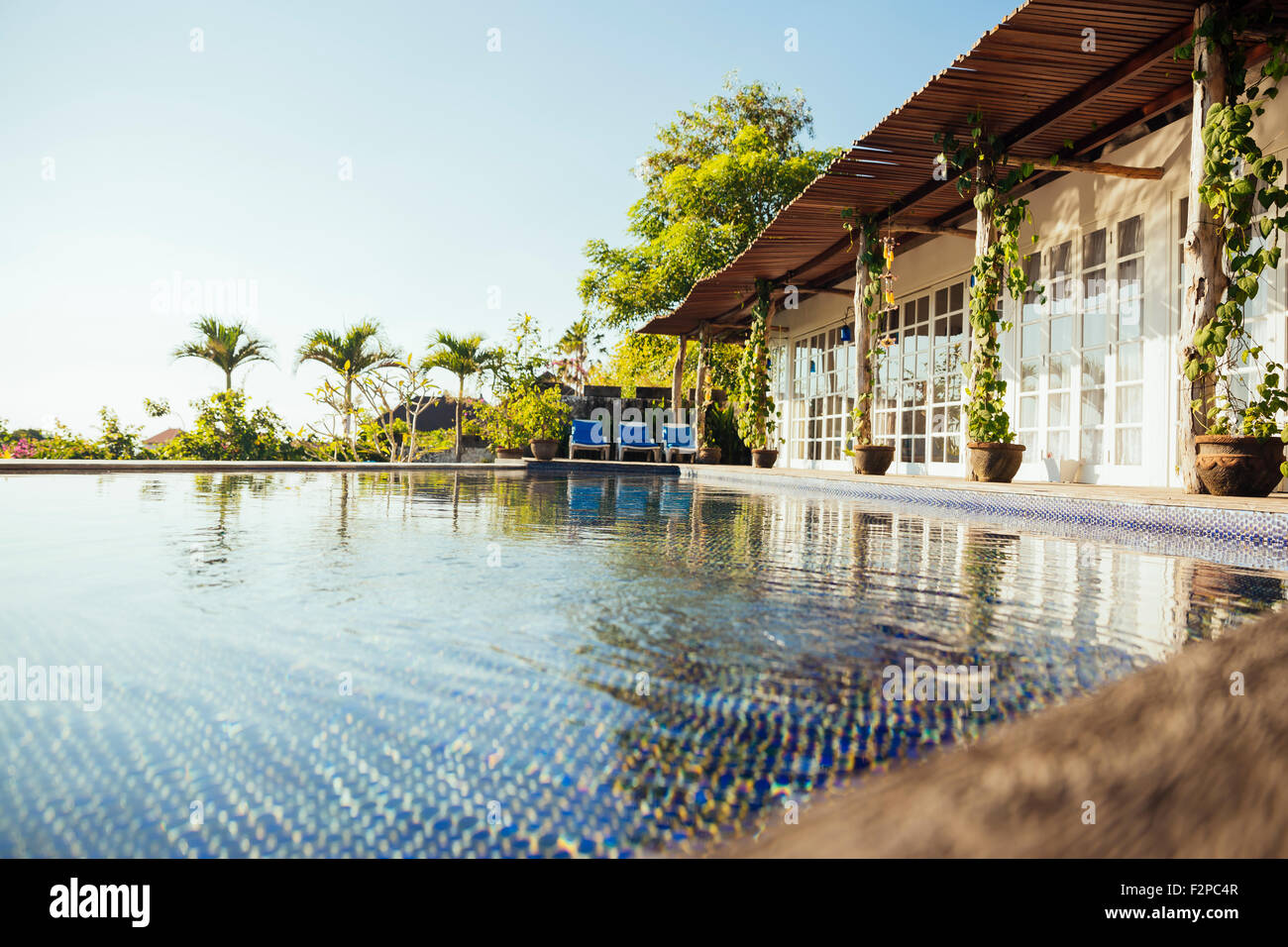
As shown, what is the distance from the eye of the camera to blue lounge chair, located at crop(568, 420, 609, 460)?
1547cm

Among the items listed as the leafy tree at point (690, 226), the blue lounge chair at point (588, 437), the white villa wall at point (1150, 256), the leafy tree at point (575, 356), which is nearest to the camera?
the white villa wall at point (1150, 256)

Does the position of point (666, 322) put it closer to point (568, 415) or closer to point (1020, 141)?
point (568, 415)

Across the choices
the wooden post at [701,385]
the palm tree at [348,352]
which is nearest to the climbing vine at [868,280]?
the wooden post at [701,385]

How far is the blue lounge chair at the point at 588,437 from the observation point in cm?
1547

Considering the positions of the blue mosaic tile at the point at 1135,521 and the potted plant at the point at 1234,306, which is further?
the potted plant at the point at 1234,306

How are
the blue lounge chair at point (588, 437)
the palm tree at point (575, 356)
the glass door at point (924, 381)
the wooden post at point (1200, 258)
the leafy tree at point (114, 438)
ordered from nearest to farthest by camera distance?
the wooden post at point (1200, 258)
the glass door at point (924, 381)
the leafy tree at point (114, 438)
the blue lounge chair at point (588, 437)
the palm tree at point (575, 356)

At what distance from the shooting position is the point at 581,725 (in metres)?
1.11

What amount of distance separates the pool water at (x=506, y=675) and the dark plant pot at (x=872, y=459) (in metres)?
5.31

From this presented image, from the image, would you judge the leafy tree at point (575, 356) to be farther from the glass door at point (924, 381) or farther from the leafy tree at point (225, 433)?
the glass door at point (924, 381)

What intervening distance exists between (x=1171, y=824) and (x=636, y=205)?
21649 millimetres
